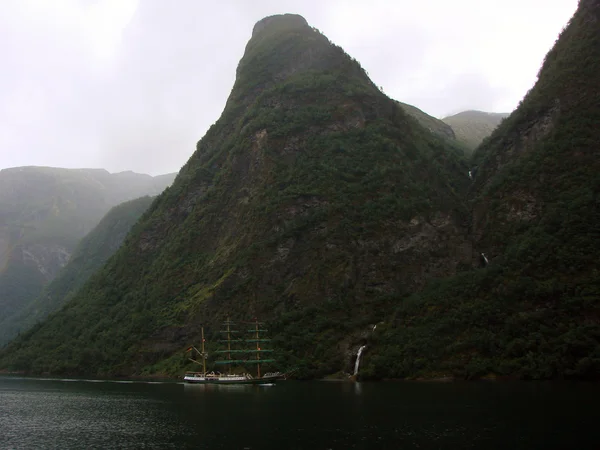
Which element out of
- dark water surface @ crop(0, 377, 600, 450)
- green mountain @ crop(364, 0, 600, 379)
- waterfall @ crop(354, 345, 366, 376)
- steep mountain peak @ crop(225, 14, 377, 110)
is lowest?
dark water surface @ crop(0, 377, 600, 450)

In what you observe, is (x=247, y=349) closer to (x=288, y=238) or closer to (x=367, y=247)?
(x=288, y=238)

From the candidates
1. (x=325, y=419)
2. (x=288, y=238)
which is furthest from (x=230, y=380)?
(x=325, y=419)

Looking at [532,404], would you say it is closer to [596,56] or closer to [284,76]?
[596,56]

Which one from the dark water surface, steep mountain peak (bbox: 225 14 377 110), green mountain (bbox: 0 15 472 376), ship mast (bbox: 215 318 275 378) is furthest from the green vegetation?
the dark water surface

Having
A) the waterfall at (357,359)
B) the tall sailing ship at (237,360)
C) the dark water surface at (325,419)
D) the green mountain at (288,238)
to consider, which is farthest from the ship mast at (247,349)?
the dark water surface at (325,419)

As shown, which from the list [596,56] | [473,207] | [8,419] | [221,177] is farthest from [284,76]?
[8,419]

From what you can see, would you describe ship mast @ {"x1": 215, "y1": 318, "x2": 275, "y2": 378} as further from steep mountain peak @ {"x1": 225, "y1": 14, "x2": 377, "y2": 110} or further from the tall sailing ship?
steep mountain peak @ {"x1": 225, "y1": 14, "x2": 377, "y2": 110}

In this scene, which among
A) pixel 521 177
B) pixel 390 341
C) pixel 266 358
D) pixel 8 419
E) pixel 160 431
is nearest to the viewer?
pixel 160 431
